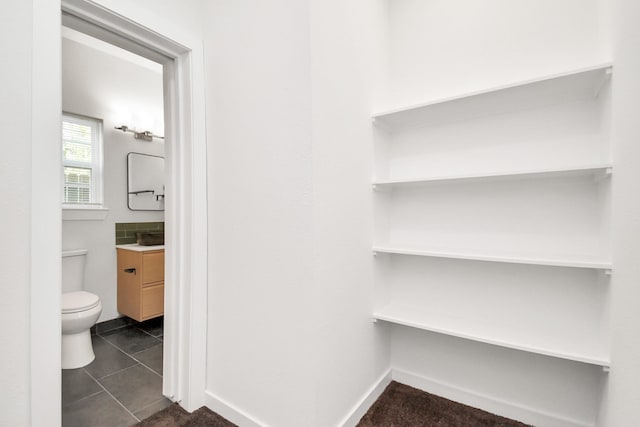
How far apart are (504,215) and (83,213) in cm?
313

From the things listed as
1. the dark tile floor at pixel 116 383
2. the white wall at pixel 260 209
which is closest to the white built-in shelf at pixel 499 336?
the white wall at pixel 260 209

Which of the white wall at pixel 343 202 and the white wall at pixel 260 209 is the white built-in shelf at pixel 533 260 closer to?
the white wall at pixel 343 202

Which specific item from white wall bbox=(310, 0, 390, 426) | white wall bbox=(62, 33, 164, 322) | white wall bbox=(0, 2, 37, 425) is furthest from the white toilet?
white wall bbox=(310, 0, 390, 426)

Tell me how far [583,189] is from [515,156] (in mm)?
319

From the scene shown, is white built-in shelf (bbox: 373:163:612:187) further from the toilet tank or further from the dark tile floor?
the toilet tank

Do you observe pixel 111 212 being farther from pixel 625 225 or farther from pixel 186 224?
pixel 625 225

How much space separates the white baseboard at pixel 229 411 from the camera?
1.37m

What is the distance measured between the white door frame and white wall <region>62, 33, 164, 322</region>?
148 cm

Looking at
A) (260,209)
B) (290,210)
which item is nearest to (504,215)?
(290,210)

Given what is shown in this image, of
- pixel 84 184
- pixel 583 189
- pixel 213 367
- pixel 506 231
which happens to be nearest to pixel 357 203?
pixel 506 231

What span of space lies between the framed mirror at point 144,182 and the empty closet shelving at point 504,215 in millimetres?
2420

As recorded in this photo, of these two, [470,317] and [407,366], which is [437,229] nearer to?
[470,317]

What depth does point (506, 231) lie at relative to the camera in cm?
149

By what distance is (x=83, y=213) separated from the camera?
2.44m
